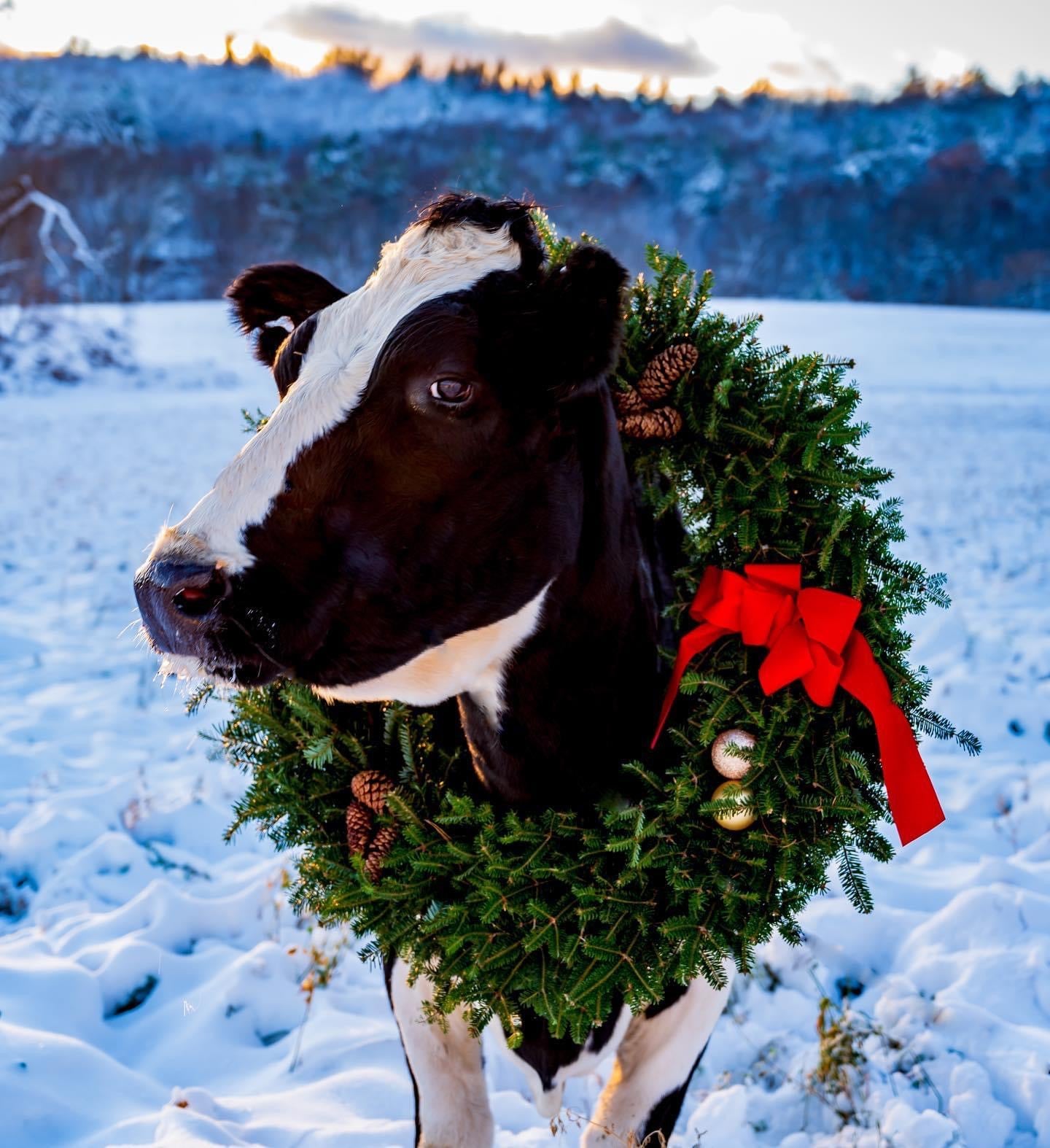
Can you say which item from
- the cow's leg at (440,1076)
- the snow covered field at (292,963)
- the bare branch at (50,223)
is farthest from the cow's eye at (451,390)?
the bare branch at (50,223)

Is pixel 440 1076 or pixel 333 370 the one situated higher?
pixel 333 370

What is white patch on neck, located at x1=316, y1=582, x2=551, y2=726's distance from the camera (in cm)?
181

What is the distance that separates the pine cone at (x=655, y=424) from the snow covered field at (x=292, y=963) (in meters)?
1.83

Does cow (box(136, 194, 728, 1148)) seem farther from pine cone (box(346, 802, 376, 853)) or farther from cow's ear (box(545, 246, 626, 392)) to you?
pine cone (box(346, 802, 376, 853))

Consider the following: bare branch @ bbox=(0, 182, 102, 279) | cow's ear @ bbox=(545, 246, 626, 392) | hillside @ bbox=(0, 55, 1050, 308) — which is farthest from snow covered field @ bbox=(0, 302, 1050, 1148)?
hillside @ bbox=(0, 55, 1050, 308)

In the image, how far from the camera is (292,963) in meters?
3.35

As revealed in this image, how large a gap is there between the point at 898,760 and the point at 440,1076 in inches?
48.9

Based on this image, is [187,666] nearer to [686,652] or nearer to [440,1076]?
[686,652]

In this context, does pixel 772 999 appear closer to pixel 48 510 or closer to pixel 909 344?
pixel 48 510

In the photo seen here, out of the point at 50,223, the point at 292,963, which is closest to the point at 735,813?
the point at 292,963

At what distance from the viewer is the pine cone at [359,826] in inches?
85.4

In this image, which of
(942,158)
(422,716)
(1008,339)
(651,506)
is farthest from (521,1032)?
(942,158)

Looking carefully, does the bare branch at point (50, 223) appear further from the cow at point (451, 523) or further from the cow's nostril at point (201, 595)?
the cow's nostril at point (201, 595)

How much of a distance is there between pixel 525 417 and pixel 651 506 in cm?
61
